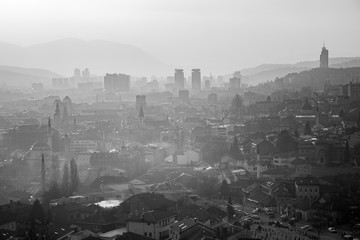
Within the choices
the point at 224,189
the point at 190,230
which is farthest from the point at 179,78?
the point at 190,230

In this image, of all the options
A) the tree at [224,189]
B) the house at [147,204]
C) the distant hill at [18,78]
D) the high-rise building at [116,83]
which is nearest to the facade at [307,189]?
the tree at [224,189]

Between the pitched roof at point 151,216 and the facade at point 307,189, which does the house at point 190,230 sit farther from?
the facade at point 307,189

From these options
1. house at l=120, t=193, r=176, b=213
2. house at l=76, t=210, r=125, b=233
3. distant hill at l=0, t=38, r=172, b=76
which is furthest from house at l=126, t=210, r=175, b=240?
distant hill at l=0, t=38, r=172, b=76

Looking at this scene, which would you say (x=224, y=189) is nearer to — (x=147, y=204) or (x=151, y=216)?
(x=147, y=204)

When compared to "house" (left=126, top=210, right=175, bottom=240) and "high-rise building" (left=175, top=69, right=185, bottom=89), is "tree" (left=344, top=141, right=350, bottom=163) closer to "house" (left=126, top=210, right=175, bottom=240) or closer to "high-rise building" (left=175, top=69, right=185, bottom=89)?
"house" (left=126, top=210, right=175, bottom=240)

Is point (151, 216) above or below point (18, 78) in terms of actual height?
below

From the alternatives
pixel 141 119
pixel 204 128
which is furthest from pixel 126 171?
pixel 141 119
